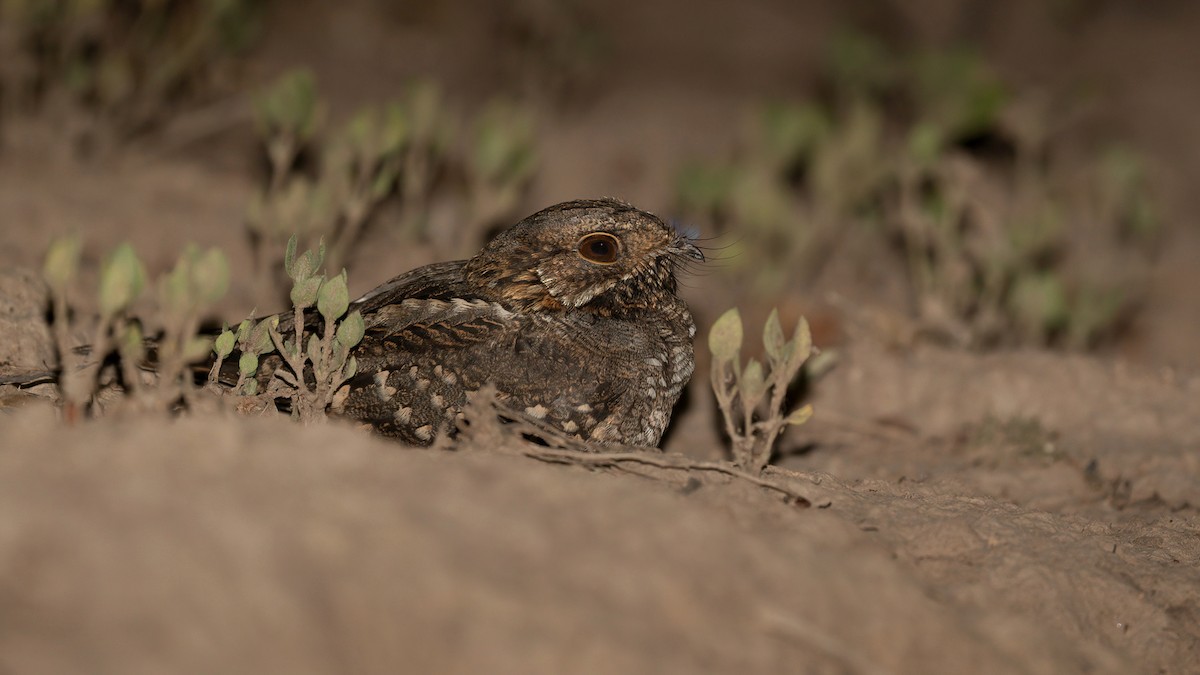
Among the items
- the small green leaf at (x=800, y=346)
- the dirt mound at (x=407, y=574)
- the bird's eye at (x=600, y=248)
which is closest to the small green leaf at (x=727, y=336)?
the small green leaf at (x=800, y=346)

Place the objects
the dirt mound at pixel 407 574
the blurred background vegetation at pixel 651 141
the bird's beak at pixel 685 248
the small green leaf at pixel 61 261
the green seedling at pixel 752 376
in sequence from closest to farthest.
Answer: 1. the dirt mound at pixel 407 574
2. the small green leaf at pixel 61 261
3. the green seedling at pixel 752 376
4. the bird's beak at pixel 685 248
5. the blurred background vegetation at pixel 651 141

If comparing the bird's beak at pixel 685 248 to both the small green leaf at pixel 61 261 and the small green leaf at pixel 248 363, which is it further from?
the small green leaf at pixel 61 261

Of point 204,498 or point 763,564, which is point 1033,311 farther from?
point 204,498

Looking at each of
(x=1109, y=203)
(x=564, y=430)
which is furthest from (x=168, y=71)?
(x=1109, y=203)

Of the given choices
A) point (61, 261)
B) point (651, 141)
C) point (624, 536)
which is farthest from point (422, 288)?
point (651, 141)

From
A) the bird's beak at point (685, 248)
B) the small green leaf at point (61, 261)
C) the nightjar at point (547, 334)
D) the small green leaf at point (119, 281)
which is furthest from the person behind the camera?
the bird's beak at point (685, 248)
